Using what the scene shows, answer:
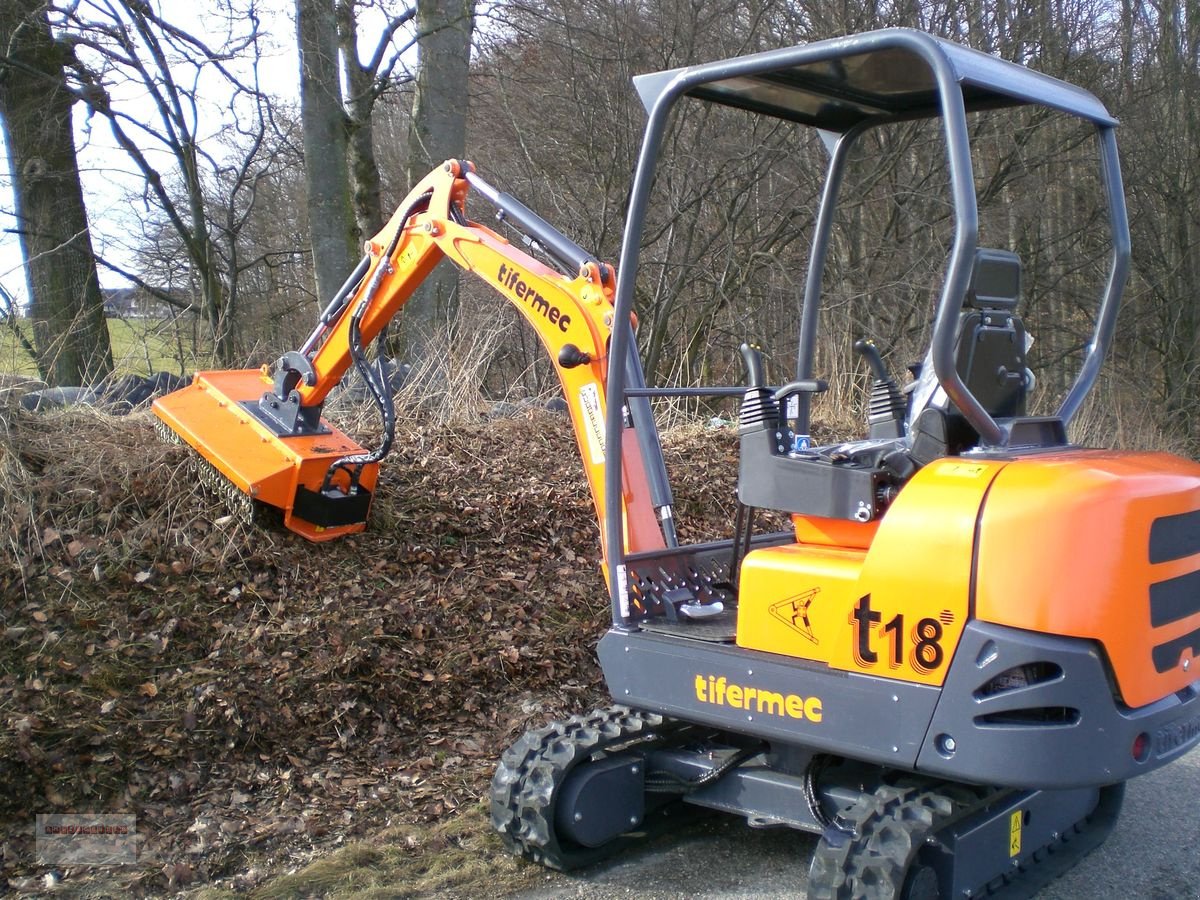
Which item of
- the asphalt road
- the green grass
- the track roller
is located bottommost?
the asphalt road

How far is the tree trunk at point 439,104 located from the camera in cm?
1098

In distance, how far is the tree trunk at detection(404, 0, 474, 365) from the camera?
36.0 feet

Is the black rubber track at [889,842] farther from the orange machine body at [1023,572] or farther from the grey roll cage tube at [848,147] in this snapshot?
the grey roll cage tube at [848,147]

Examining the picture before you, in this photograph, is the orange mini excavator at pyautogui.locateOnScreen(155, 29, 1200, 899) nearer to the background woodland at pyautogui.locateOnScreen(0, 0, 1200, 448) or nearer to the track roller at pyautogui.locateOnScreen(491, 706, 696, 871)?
the track roller at pyautogui.locateOnScreen(491, 706, 696, 871)

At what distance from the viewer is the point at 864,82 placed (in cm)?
389

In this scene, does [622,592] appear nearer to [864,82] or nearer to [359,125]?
[864,82]

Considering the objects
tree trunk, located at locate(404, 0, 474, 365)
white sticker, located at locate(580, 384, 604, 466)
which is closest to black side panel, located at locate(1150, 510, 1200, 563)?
white sticker, located at locate(580, 384, 604, 466)

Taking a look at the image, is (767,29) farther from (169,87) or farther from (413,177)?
(169,87)

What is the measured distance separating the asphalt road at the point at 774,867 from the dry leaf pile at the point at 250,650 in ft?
2.73

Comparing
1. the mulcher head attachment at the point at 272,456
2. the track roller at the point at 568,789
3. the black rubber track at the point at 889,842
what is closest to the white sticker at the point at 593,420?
the track roller at the point at 568,789

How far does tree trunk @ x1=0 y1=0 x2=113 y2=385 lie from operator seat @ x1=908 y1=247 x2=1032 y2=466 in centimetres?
871

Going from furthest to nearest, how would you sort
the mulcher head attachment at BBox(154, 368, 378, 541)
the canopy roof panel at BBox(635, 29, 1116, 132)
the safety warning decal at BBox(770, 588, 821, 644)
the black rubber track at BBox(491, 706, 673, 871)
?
the mulcher head attachment at BBox(154, 368, 378, 541)
the black rubber track at BBox(491, 706, 673, 871)
the safety warning decal at BBox(770, 588, 821, 644)
the canopy roof panel at BBox(635, 29, 1116, 132)

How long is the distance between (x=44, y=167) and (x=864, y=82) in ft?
32.1

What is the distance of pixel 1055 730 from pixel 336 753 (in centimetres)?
294
